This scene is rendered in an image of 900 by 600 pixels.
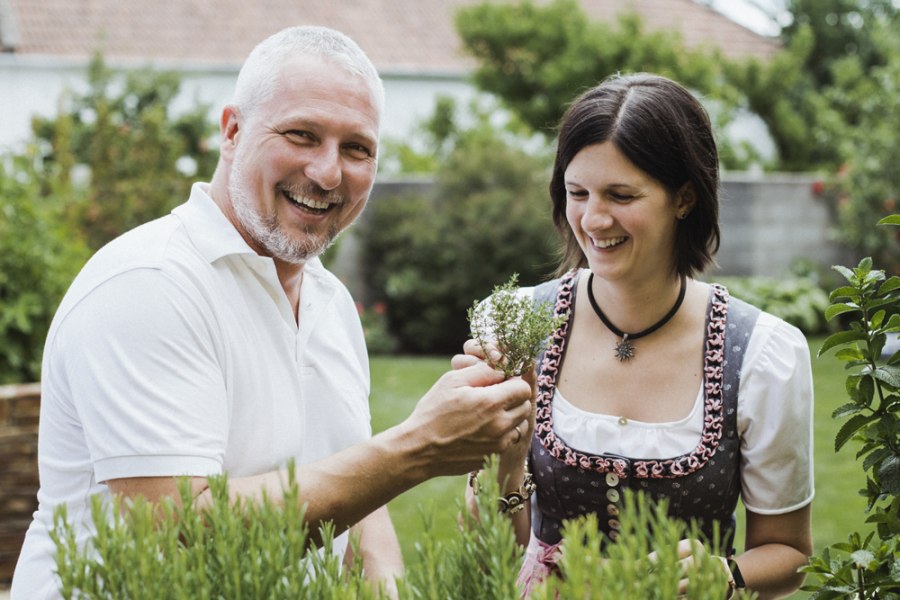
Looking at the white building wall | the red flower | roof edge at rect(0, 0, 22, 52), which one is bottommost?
the red flower

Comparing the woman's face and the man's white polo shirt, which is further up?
the woman's face

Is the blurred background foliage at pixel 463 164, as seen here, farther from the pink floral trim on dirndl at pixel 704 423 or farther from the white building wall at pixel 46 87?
the white building wall at pixel 46 87

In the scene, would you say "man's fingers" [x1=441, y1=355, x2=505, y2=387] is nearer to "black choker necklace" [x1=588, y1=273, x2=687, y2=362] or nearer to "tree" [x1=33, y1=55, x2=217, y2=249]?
"black choker necklace" [x1=588, y1=273, x2=687, y2=362]

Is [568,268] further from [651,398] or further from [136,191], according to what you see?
[136,191]

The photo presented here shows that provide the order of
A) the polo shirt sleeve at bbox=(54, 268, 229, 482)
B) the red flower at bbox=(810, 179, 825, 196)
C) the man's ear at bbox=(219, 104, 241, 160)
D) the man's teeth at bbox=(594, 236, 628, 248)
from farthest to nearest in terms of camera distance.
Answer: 1. the red flower at bbox=(810, 179, 825, 196)
2. the man's teeth at bbox=(594, 236, 628, 248)
3. the man's ear at bbox=(219, 104, 241, 160)
4. the polo shirt sleeve at bbox=(54, 268, 229, 482)

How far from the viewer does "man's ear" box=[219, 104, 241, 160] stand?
2.55 m

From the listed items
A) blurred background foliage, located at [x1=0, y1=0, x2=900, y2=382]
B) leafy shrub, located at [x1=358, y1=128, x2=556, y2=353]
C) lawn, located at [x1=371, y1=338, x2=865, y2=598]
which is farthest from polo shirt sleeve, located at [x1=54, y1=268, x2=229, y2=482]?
leafy shrub, located at [x1=358, y1=128, x2=556, y2=353]

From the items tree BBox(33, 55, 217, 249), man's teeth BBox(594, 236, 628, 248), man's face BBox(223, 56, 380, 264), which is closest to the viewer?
man's face BBox(223, 56, 380, 264)

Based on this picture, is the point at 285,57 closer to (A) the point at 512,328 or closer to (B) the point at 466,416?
(A) the point at 512,328

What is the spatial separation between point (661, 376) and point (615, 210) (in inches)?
18.9

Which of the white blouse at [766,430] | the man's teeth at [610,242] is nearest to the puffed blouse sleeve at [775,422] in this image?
the white blouse at [766,430]

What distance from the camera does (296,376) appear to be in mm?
2504

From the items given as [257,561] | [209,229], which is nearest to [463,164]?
[209,229]

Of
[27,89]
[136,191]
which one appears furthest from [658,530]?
[27,89]
